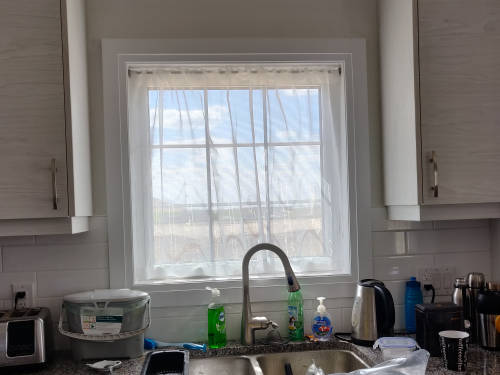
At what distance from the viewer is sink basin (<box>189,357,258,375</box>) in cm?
192

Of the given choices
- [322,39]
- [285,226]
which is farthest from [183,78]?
[285,226]

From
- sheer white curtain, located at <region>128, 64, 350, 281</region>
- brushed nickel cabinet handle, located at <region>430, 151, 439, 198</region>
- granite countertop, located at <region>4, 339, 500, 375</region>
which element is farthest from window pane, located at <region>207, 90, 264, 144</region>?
granite countertop, located at <region>4, 339, 500, 375</region>

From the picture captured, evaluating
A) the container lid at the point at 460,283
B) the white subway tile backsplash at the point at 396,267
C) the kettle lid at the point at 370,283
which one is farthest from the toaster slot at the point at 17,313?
the container lid at the point at 460,283

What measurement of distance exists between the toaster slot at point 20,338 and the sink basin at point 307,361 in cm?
81

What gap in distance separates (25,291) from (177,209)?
67 centimetres

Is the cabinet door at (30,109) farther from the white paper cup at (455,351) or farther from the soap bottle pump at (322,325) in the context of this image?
the white paper cup at (455,351)

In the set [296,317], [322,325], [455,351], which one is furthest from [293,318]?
[455,351]

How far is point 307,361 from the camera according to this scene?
2.00 m

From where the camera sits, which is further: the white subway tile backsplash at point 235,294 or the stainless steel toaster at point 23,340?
the white subway tile backsplash at point 235,294

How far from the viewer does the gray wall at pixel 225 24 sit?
2074 mm

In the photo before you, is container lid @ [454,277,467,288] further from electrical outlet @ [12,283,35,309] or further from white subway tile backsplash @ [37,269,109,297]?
electrical outlet @ [12,283,35,309]

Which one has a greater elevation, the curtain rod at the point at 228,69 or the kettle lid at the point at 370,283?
the curtain rod at the point at 228,69

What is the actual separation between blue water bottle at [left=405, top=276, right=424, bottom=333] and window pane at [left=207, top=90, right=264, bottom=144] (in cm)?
88

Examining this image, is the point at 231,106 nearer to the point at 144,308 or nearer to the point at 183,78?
the point at 183,78
